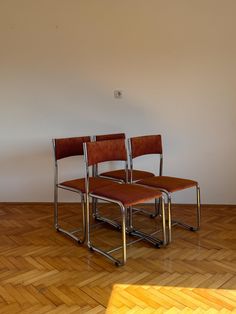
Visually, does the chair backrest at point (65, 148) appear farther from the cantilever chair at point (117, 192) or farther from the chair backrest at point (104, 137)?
the cantilever chair at point (117, 192)

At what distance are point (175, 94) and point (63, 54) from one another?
4.15 ft

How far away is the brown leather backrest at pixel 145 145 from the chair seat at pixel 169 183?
30 cm

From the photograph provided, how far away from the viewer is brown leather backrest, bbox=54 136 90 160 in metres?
2.93

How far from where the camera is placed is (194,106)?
343 centimetres

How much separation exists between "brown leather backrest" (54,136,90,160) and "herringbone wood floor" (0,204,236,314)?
28.0 inches

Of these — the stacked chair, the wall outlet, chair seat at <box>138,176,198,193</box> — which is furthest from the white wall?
chair seat at <box>138,176,198,193</box>

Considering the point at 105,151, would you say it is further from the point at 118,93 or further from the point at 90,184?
the point at 118,93

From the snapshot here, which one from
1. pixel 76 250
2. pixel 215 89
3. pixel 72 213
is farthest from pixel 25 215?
pixel 215 89

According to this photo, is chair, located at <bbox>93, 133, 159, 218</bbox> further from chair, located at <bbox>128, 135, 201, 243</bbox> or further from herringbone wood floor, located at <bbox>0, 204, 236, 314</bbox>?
herringbone wood floor, located at <bbox>0, 204, 236, 314</bbox>

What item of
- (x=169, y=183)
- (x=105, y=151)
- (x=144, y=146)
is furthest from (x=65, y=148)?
(x=169, y=183)

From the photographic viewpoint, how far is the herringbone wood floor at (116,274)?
6.16ft

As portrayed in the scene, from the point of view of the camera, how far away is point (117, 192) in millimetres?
2473

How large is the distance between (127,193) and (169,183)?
497mm

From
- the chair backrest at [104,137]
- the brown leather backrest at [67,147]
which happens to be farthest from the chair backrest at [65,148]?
Answer: the chair backrest at [104,137]
